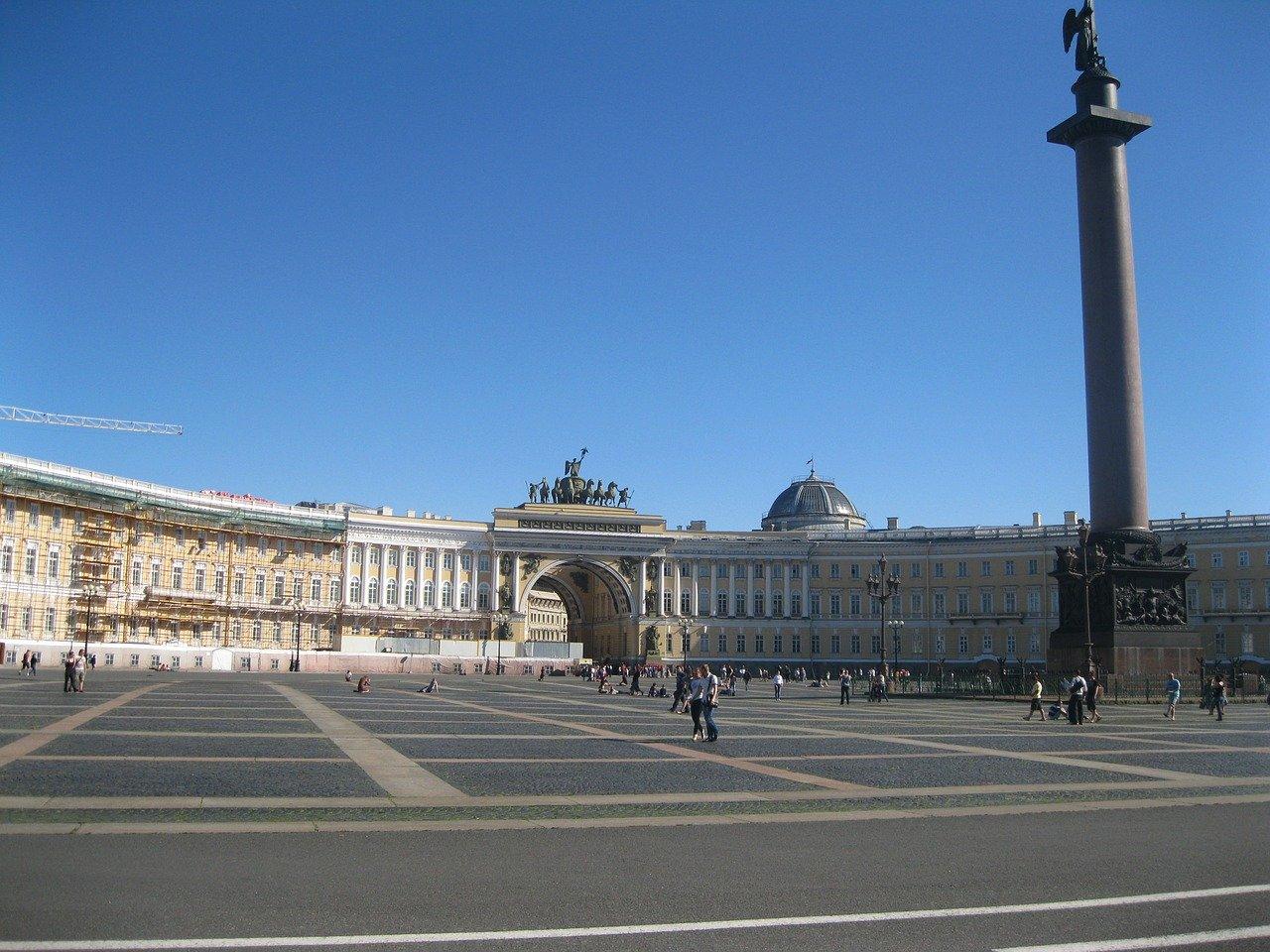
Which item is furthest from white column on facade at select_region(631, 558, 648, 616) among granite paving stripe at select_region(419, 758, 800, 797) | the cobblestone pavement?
granite paving stripe at select_region(419, 758, 800, 797)

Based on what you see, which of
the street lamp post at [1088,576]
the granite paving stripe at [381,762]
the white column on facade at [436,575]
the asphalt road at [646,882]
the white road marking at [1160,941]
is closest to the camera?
the white road marking at [1160,941]

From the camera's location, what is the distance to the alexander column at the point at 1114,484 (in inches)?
1743

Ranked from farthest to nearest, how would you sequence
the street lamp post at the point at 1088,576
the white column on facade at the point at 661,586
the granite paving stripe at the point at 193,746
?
1. the white column on facade at the point at 661,586
2. the street lamp post at the point at 1088,576
3. the granite paving stripe at the point at 193,746

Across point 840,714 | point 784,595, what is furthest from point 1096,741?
point 784,595

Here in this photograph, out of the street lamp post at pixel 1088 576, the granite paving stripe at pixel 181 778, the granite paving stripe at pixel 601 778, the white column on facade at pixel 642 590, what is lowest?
the granite paving stripe at pixel 601 778

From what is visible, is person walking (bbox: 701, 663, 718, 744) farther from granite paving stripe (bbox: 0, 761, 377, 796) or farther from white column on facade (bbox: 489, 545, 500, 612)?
white column on facade (bbox: 489, 545, 500, 612)

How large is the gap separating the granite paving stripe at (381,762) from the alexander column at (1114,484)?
91.5ft

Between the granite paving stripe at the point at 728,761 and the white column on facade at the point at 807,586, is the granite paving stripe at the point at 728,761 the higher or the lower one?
the lower one

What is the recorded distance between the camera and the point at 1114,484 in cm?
4497

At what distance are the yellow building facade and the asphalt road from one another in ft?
260

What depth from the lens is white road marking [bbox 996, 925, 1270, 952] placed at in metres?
8.45

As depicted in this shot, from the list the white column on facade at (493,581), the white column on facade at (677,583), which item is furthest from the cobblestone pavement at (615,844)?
the white column on facade at (677,583)

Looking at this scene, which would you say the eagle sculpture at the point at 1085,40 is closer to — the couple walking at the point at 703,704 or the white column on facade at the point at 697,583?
the couple walking at the point at 703,704

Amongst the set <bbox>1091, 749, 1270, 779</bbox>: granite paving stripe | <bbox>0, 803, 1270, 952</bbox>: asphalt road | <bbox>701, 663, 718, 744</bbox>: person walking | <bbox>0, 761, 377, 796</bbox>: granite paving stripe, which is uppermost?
<bbox>701, 663, 718, 744</bbox>: person walking
